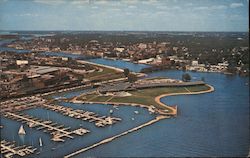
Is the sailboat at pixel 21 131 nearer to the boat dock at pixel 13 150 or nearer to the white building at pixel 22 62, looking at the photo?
the boat dock at pixel 13 150

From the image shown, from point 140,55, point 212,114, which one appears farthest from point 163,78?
point 212,114

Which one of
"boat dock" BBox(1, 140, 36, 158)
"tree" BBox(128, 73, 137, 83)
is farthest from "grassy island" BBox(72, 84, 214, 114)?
"boat dock" BBox(1, 140, 36, 158)

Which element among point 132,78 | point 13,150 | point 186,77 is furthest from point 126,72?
point 13,150

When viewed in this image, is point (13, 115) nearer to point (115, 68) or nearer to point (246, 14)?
point (115, 68)

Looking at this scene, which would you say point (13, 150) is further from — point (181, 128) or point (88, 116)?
point (181, 128)

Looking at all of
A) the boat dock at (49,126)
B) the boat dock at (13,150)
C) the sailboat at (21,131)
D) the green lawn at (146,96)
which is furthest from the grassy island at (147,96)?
the boat dock at (13,150)

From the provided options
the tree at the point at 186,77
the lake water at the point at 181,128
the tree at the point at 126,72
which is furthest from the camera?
the tree at the point at 186,77

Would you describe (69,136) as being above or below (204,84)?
below
